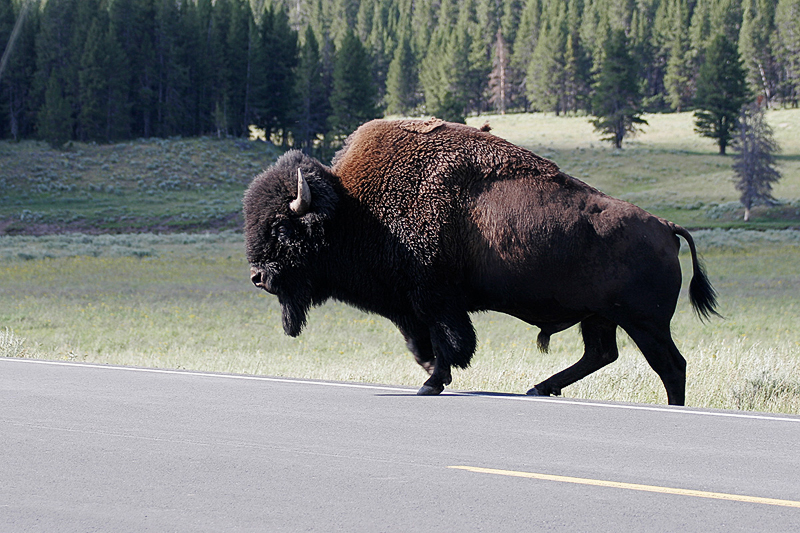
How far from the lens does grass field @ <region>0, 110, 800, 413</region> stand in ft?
33.1

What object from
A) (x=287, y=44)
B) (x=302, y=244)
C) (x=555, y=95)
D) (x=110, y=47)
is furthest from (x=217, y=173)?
(x=302, y=244)

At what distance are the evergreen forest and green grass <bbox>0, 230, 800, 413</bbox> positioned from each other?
59.7 metres

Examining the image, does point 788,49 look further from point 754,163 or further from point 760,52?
point 754,163

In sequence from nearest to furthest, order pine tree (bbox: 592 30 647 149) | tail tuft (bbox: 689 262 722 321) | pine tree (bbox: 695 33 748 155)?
1. tail tuft (bbox: 689 262 722 321)
2. pine tree (bbox: 695 33 748 155)
3. pine tree (bbox: 592 30 647 149)

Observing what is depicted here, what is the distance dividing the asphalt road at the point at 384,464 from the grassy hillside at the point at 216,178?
167 ft

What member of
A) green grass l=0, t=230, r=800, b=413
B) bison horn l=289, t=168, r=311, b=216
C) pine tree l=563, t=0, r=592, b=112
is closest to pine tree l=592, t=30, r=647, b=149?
pine tree l=563, t=0, r=592, b=112

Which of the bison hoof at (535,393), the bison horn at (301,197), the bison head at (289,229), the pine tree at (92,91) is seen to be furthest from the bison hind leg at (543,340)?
the pine tree at (92,91)

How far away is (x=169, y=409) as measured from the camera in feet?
23.7

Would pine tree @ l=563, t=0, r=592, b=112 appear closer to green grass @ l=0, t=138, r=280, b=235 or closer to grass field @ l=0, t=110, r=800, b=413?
green grass @ l=0, t=138, r=280, b=235

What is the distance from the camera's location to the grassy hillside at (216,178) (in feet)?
210

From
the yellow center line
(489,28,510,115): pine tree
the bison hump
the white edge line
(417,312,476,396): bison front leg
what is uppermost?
the bison hump

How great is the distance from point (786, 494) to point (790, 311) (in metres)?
16.0

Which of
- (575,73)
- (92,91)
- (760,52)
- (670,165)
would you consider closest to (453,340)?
(670,165)

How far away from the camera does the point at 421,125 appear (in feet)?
26.6
